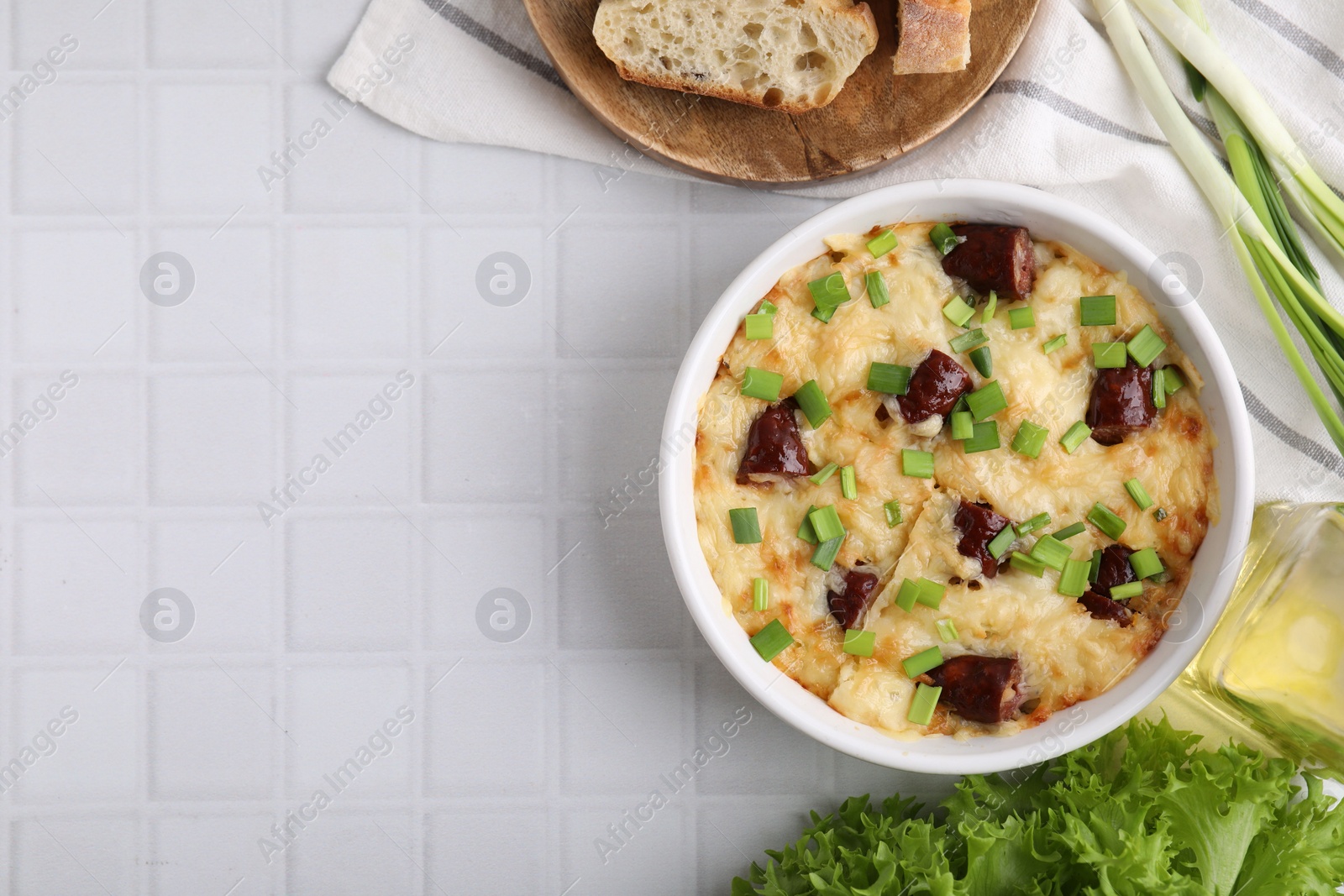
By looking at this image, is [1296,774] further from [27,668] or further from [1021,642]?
[27,668]

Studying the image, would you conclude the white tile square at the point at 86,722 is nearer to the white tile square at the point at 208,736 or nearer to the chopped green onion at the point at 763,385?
the white tile square at the point at 208,736

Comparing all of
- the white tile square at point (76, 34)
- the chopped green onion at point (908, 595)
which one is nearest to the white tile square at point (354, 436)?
→ the white tile square at point (76, 34)

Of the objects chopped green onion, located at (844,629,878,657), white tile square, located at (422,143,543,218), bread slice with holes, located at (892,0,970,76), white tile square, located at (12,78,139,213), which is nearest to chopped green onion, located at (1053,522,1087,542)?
chopped green onion, located at (844,629,878,657)

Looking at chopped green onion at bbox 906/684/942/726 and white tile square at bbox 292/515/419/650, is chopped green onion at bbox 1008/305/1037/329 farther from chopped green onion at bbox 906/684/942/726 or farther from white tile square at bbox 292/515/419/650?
white tile square at bbox 292/515/419/650

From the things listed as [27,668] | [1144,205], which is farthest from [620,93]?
[27,668]

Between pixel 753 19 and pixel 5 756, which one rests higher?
pixel 753 19
